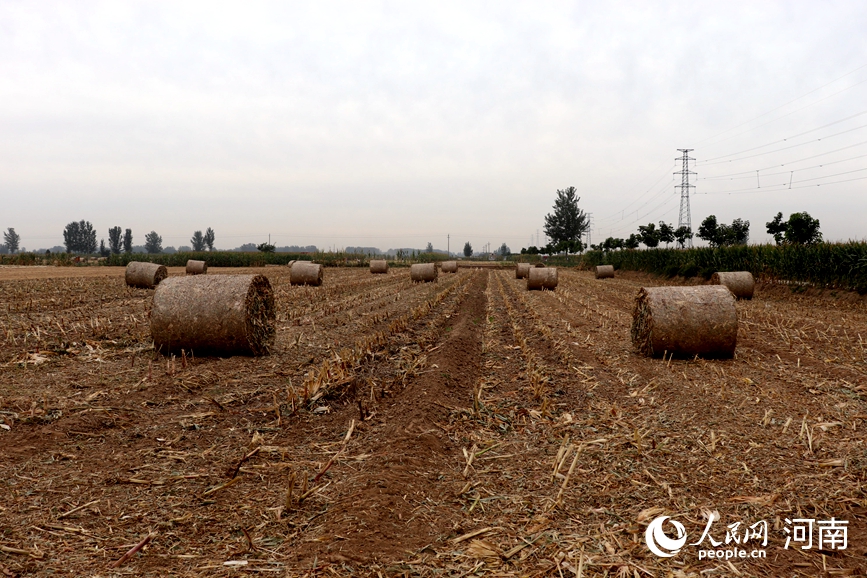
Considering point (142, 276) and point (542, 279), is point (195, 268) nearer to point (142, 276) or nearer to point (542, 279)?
point (142, 276)

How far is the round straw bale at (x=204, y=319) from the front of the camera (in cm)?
873

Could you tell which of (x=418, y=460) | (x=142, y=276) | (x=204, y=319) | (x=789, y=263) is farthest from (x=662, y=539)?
(x=789, y=263)

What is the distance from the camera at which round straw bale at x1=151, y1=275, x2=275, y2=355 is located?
873 centimetres

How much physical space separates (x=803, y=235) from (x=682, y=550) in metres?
38.4

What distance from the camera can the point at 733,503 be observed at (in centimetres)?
395

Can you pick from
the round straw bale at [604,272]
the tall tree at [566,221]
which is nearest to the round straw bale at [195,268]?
the round straw bale at [604,272]

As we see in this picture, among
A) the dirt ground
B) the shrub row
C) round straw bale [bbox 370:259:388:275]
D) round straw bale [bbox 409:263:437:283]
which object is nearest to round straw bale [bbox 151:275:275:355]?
the dirt ground

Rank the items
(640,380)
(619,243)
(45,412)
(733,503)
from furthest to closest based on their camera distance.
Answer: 1. (619,243)
2. (640,380)
3. (45,412)
4. (733,503)

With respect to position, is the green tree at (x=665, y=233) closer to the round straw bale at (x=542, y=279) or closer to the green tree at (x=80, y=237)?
the round straw bale at (x=542, y=279)

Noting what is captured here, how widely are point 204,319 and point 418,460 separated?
559 cm

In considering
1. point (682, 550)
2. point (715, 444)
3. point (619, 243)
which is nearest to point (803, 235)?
point (715, 444)

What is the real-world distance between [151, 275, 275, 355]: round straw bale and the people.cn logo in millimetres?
6985

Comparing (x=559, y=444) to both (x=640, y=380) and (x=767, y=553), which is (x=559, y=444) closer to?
(x=767, y=553)

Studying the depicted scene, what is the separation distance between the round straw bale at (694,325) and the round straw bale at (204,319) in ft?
23.2
